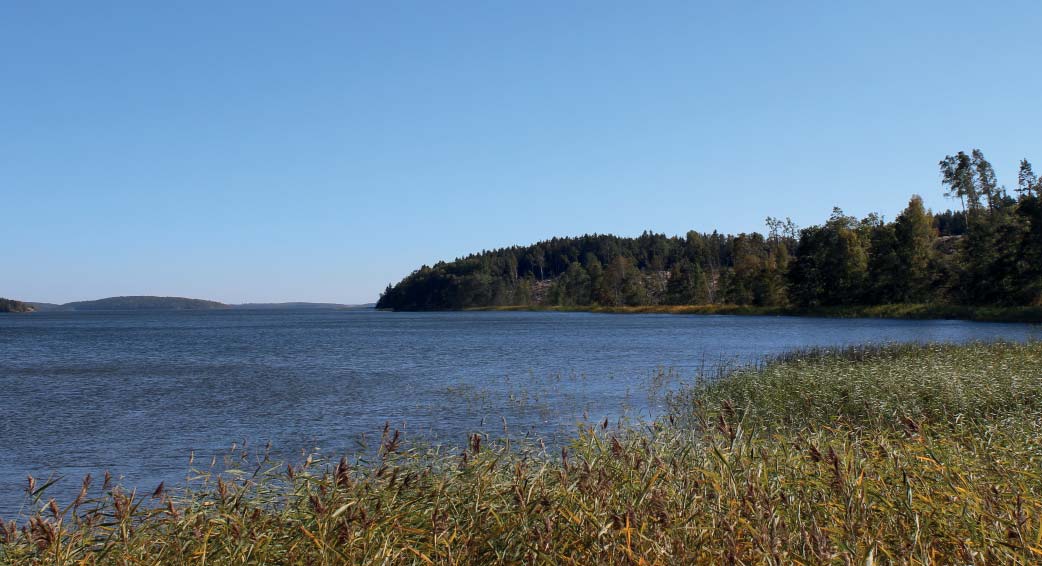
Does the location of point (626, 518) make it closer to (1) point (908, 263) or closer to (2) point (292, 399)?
(2) point (292, 399)

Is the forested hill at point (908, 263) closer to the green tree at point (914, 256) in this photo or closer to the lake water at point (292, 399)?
the green tree at point (914, 256)

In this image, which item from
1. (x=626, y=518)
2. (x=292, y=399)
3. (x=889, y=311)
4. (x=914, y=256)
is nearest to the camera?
(x=626, y=518)

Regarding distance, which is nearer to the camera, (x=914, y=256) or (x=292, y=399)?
(x=292, y=399)

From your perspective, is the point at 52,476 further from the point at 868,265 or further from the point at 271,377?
the point at 868,265

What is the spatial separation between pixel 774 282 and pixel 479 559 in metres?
130

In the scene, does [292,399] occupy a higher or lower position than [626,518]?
lower

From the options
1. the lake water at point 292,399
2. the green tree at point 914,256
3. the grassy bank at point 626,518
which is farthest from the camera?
the green tree at point 914,256

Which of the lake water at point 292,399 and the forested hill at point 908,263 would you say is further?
the forested hill at point 908,263

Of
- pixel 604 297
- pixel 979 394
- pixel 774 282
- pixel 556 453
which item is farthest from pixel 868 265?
pixel 556 453

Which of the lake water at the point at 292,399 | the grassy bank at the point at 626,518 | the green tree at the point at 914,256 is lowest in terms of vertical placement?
the lake water at the point at 292,399

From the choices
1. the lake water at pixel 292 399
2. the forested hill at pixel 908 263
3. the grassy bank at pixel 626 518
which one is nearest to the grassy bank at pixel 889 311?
the forested hill at pixel 908 263

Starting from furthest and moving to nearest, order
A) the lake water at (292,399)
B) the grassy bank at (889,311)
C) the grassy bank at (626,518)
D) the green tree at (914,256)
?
the green tree at (914,256), the grassy bank at (889,311), the lake water at (292,399), the grassy bank at (626,518)

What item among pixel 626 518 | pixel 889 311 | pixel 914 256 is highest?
pixel 914 256

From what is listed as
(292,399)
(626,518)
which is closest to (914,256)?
(292,399)
